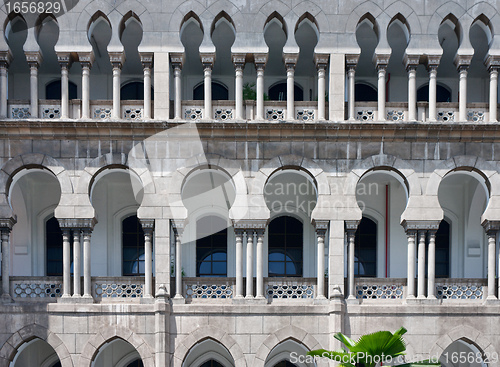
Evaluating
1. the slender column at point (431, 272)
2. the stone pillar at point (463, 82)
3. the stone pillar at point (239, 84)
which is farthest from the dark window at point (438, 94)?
the stone pillar at point (239, 84)

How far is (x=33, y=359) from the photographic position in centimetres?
2598

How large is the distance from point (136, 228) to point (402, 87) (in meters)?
10.8

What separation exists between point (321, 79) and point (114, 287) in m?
9.31

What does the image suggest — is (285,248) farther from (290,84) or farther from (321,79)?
(321,79)

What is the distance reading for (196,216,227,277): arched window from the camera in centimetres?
2712

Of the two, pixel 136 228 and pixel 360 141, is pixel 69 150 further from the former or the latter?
pixel 360 141

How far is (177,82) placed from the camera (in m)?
24.2

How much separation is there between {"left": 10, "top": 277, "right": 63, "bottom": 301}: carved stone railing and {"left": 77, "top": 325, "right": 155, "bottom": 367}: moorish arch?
6.16 feet

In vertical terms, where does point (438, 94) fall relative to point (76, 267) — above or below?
above

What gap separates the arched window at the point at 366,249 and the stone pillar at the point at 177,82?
7.90 metres

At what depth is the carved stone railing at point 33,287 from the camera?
2370 cm

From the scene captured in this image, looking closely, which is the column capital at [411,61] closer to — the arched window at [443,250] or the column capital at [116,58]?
the arched window at [443,250]

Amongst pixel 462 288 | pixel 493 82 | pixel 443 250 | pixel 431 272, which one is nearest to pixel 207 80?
pixel 493 82

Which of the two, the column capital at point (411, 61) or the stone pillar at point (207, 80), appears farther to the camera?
the column capital at point (411, 61)
